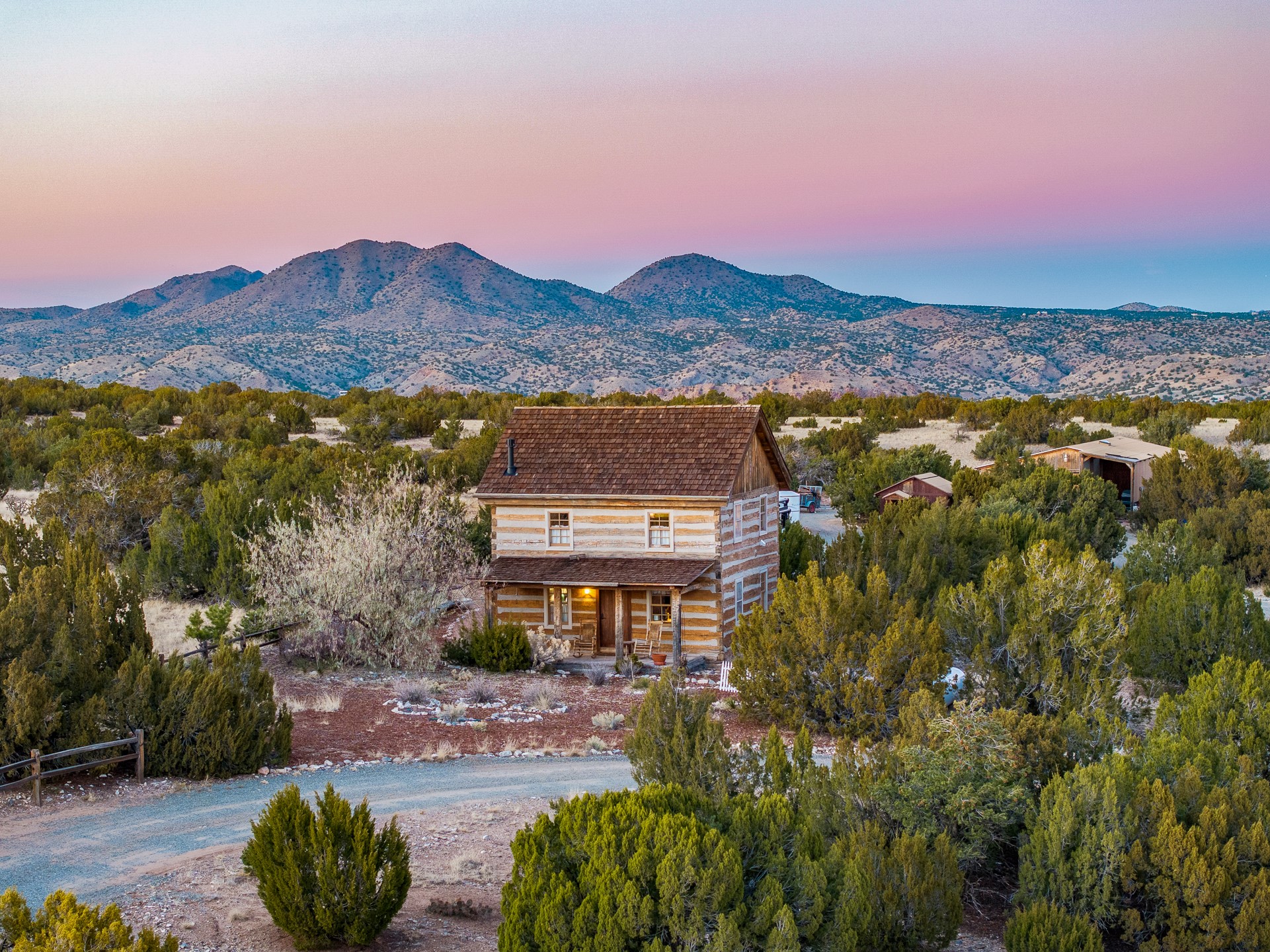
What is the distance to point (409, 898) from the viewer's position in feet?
34.7

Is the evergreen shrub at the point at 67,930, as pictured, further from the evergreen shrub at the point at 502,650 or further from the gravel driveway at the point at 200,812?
the evergreen shrub at the point at 502,650

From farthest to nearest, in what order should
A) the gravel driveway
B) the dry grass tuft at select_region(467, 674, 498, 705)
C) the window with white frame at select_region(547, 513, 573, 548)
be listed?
1. the window with white frame at select_region(547, 513, 573, 548)
2. the dry grass tuft at select_region(467, 674, 498, 705)
3. the gravel driveway

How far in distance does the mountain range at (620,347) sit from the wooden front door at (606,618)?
71.0m

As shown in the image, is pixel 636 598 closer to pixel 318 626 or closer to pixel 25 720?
pixel 318 626

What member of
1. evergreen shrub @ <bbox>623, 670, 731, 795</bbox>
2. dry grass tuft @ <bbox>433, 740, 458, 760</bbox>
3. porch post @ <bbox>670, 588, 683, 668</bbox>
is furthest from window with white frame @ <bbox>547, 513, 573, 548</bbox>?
evergreen shrub @ <bbox>623, 670, 731, 795</bbox>

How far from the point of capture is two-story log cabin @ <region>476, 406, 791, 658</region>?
24250 millimetres

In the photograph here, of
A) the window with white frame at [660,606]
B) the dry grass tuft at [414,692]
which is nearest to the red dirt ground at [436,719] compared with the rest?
the dry grass tuft at [414,692]

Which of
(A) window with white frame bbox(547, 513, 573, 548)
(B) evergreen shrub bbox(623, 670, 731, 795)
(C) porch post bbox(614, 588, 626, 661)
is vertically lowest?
(C) porch post bbox(614, 588, 626, 661)

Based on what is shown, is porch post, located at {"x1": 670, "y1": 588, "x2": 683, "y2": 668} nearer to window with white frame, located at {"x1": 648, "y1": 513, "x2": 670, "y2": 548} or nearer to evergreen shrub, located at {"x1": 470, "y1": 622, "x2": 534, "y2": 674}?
window with white frame, located at {"x1": 648, "y1": 513, "x2": 670, "y2": 548}

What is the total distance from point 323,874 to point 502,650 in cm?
1387

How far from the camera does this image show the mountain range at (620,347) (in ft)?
330

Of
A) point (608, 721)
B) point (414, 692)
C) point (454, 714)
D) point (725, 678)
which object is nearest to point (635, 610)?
point (725, 678)

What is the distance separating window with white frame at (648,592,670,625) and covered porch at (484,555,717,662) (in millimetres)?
14

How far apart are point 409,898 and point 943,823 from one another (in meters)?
4.92
